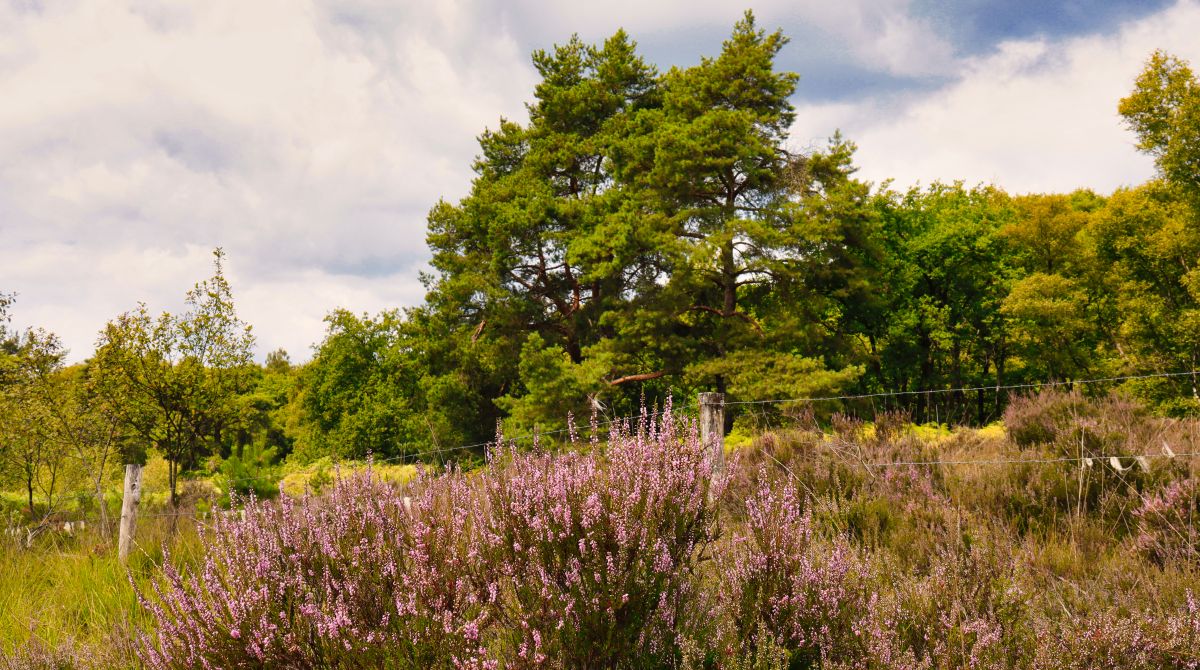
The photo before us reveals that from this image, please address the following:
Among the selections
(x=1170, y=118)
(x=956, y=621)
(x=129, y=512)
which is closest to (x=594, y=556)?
(x=956, y=621)

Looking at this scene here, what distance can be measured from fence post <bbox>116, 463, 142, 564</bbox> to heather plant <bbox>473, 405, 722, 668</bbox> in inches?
192

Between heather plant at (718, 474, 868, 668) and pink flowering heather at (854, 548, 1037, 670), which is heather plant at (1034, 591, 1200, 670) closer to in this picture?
pink flowering heather at (854, 548, 1037, 670)

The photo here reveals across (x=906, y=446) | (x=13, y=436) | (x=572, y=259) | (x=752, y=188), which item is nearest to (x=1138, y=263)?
(x=752, y=188)

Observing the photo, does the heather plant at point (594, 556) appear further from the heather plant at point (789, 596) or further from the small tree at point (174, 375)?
the small tree at point (174, 375)

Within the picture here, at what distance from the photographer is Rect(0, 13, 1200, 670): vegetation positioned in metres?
2.61

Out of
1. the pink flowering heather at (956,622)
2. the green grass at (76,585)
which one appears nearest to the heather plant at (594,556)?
the pink flowering heather at (956,622)

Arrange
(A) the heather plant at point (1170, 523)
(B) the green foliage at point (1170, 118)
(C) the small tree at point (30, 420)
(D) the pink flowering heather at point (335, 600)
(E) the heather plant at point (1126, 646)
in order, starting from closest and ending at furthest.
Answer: (D) the pink flowering heather at point (335, 600), (E) the heather plant at point (1126, 646), (A) the heather plant at point (1170, 523), (C) the small tree at point (30, 420), (B) the green foliage at point (1170, 118)

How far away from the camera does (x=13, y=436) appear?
343 inches

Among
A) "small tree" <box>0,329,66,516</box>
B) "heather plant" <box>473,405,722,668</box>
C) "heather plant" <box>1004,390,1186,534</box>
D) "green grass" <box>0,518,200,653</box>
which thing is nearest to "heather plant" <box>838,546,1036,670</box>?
"heather plant" <box>473,405,722,668</box>

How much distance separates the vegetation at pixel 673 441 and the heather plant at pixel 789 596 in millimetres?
18

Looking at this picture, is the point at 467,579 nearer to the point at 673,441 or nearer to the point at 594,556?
the point at 594,556

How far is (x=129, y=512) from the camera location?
618 cm

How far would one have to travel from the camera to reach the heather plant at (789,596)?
293cm

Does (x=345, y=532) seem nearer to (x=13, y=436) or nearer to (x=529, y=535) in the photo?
(x=529, y=535)
